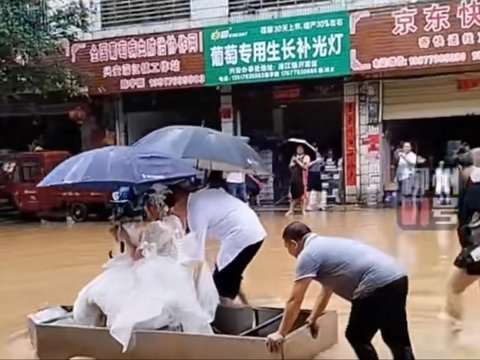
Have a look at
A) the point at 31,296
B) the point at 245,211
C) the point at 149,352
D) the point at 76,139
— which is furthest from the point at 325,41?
the point at 149,352

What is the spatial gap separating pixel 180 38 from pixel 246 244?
14120mm

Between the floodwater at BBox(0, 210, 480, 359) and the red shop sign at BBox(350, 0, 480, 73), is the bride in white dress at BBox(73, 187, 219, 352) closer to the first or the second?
the floodwater at BBox(0, 210, 480, 359)

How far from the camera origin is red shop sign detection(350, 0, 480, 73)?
56.8ft

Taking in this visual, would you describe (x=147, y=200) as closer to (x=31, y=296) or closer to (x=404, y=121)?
(x=31, y=296)

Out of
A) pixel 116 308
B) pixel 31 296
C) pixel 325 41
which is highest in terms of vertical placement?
pixel 325 41

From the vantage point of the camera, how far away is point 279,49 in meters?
18.8

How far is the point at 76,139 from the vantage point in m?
23.3

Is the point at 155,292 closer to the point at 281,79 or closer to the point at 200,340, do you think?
the point at 200,340

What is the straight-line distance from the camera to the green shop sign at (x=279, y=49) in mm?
18453

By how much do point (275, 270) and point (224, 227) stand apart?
4265 millimetres

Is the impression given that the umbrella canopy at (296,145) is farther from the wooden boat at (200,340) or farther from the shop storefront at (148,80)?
the wooden boat at (200,340)

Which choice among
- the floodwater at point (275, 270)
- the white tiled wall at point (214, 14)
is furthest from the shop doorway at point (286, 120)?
the floodwater at point (275, 270)

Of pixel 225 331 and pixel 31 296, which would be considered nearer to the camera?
pixel 225 331

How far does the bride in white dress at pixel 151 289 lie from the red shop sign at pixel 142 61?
13.9 meters
